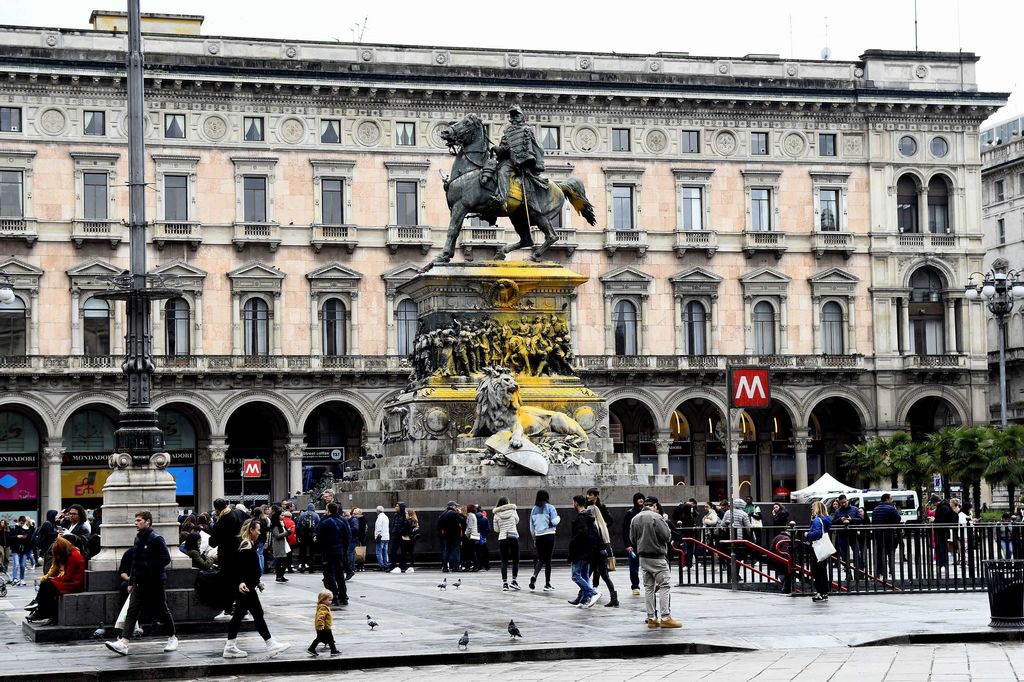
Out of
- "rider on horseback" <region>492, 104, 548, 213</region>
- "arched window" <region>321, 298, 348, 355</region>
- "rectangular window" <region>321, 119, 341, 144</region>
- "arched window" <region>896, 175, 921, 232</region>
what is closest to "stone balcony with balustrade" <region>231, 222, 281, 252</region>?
"arched window" <region>321, 298, 348, 355</region>

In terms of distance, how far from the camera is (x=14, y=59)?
63781 millimetres

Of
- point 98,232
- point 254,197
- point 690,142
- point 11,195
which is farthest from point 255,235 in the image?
point 690,142

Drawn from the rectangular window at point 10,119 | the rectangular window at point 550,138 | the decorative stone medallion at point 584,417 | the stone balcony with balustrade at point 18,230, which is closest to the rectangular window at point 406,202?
the rectangular window at point 550,138

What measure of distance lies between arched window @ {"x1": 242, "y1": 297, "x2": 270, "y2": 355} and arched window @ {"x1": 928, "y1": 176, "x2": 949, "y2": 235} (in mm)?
27276

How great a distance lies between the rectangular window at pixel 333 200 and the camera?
67625 mm

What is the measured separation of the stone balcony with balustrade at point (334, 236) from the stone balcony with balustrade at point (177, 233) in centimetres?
424

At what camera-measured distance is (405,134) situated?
68625mm

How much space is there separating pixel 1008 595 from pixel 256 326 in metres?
48.4

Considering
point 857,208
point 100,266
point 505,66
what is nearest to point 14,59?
point 100,266

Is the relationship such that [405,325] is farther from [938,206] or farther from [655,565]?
[655,565]

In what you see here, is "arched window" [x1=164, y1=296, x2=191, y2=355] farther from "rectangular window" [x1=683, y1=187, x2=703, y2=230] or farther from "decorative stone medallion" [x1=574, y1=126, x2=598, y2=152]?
"rectangular window" [x1=683, y1=187, x2=703, y2=230]

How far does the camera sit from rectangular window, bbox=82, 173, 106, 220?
64.9m

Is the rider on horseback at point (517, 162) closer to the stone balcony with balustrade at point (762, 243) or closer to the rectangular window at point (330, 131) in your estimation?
the rectangular window at point (330, 131)

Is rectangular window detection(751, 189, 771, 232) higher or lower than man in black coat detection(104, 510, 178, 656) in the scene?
higher
